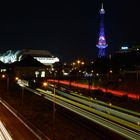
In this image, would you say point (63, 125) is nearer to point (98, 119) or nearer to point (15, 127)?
point (98, 119)

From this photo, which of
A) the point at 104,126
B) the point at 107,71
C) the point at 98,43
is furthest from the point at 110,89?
the point at 98,43

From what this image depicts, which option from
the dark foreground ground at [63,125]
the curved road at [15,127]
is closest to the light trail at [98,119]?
the dark foreground ground at [63,125]

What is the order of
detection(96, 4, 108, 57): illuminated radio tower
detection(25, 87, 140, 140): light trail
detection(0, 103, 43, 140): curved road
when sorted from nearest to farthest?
detection(25, 87, 140, 140): light trail
detection(0, 103, 43, 140): curved road
detection(96, 4, 108, 57): illuminated radio tower

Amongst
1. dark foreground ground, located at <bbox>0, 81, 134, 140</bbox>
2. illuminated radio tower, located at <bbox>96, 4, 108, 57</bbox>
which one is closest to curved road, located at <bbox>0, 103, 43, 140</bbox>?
dark foreground ground, located at <bbox>0, 81, 134, 140</bbox>

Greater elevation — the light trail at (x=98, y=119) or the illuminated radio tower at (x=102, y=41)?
the illuminated radio tower at (x=102, y=41)

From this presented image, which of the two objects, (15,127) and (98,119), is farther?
(98,119)

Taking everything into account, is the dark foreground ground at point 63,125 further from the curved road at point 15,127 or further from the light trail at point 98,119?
the curved road at point 15,127

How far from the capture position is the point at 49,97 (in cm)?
5078

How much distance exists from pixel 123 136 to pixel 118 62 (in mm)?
83741

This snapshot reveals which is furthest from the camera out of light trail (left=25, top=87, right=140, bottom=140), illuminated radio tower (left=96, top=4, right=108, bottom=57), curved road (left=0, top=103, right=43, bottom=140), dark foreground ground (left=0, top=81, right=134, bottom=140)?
illuminated radio tower (left=96, top=4, right=108, bottom=57)

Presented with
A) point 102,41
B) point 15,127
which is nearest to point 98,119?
point 15,127

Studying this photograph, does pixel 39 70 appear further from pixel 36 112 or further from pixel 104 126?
pixel 104 126

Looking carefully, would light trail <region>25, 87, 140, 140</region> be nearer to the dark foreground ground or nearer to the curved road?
the dark foreground ground

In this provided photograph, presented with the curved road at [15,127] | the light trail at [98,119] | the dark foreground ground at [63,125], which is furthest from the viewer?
the dark foreground ground at [63,125]
